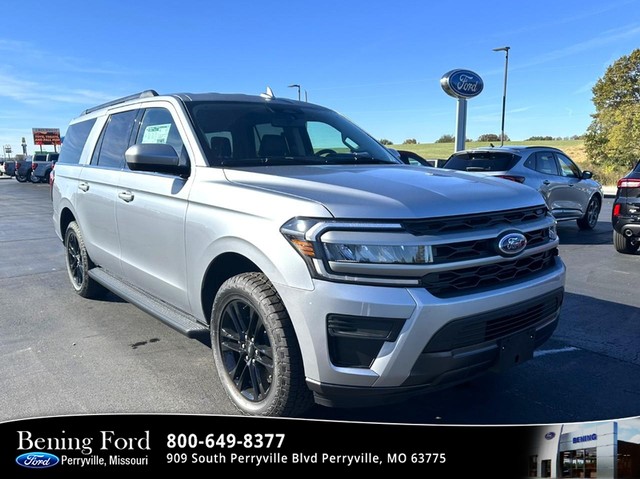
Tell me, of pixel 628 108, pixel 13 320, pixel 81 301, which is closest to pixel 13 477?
pixel 13 320

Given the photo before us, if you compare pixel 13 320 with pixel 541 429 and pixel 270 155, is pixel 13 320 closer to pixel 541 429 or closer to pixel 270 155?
pixel 270 155

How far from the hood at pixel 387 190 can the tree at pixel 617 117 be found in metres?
32.5

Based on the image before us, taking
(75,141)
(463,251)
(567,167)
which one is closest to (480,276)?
(463,251)

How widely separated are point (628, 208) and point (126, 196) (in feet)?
22.9

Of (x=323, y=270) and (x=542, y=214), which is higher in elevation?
(x=542, y=214)

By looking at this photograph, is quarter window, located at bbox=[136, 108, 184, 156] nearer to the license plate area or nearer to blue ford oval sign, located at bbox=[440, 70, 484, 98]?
the license plate area

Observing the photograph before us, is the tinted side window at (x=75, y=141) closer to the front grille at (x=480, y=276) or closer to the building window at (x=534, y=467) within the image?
the front grille at (x=480, y=276)

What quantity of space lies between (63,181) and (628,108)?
3518cm

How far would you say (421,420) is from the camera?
3.07 meters

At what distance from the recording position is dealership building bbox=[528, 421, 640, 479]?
2180mm

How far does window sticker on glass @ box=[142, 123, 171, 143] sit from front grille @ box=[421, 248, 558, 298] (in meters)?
2.39

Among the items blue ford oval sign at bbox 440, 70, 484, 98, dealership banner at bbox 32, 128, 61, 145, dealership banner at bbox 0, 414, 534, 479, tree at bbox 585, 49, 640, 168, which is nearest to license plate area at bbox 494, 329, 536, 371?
dealership banner at bbox 0, 414, 534, 479

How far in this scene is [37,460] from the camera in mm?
2514

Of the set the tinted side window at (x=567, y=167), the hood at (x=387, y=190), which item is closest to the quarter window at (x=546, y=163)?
the tinted side window at (x=567, y=167)
